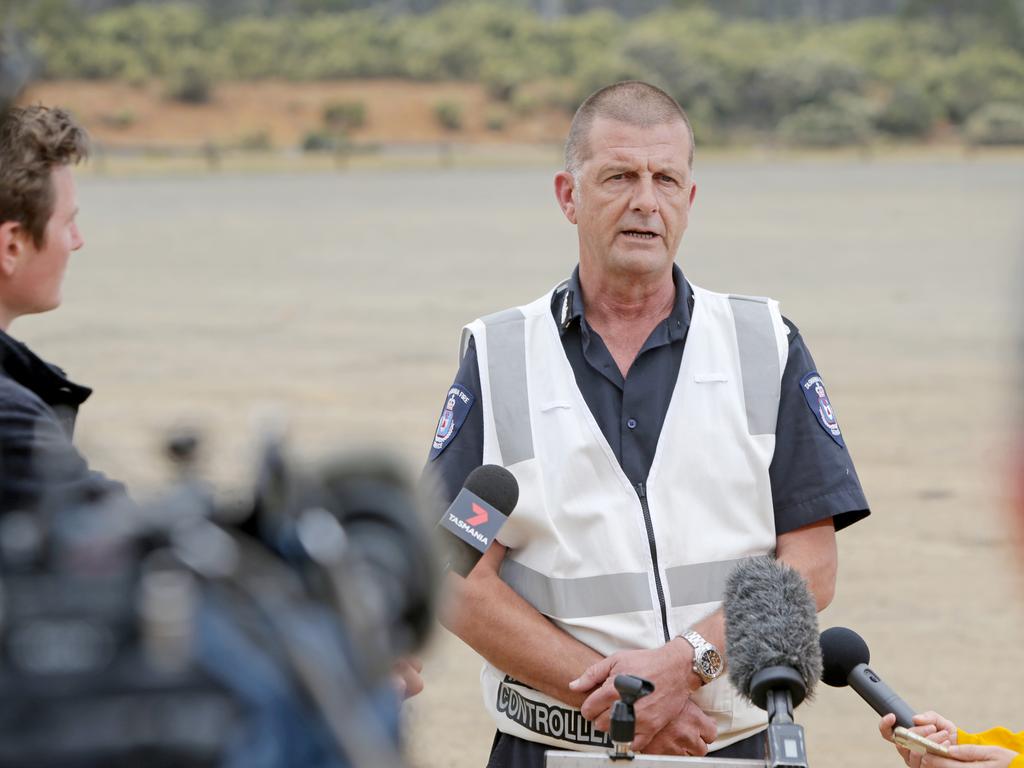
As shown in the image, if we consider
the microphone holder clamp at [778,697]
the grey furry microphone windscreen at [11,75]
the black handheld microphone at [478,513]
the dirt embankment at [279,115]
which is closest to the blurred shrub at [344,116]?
the dirt embankment at [279,115]

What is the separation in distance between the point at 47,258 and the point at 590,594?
162 cm

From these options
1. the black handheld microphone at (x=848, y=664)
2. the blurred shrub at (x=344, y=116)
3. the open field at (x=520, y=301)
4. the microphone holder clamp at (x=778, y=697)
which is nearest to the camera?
the microphone holder clamp at (x=778, y=697)

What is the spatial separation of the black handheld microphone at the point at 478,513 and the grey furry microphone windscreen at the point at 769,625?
47 centimetres

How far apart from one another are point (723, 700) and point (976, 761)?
81 cm

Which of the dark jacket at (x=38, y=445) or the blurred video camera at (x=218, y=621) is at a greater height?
the dark jacket at (x=38, y=445)

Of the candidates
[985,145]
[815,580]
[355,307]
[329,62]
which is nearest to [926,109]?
[985,145]

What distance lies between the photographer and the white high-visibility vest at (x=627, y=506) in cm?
357

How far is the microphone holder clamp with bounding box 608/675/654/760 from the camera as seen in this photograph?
2.46 metres

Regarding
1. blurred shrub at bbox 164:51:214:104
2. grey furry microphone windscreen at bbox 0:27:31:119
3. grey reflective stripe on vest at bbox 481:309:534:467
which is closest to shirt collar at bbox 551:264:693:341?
grey reflective stripe on vest at bbox 481:309:534:467

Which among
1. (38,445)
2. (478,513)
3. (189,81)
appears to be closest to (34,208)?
(38,445)

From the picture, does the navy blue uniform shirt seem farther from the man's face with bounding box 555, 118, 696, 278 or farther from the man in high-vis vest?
the man's face with bounding box 555, 118, 696, 278

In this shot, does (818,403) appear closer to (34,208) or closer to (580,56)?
(34,208)

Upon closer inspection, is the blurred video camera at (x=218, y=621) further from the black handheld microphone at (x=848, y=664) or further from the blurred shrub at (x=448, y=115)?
the blurred shrub at (x=448, y=115)

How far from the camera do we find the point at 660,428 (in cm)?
373
